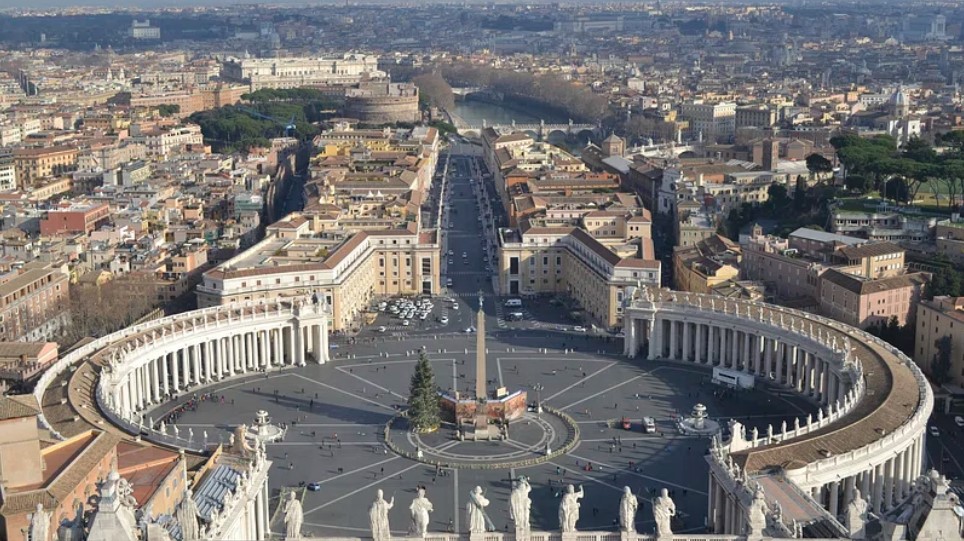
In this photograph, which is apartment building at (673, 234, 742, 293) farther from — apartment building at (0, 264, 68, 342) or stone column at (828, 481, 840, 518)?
apartment building at (0, 264, 68, 342)

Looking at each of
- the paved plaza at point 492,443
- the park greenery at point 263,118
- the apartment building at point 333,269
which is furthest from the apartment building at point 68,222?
the park greenery at point 263,118

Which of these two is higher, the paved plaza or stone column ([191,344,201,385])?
stone column ([191,344,201,385])

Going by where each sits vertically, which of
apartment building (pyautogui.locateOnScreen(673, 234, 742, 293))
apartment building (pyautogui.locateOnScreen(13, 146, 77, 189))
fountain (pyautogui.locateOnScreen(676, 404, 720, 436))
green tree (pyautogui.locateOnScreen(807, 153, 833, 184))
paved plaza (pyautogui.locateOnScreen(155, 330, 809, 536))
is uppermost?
green tree (pyautogui.locateOnScreen(807, 153, 833, 184))

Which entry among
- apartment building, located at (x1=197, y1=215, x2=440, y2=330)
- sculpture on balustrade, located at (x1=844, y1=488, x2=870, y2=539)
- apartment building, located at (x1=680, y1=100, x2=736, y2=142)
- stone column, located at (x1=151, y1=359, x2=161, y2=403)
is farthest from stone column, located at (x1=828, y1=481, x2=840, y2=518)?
apartment building, located at (x1=680, y1=100, x2=736, y2=142)

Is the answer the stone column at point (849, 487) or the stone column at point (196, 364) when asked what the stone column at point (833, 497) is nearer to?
the stone column at point (849, 487)

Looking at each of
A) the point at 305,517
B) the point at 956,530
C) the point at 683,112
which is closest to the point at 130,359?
the point at 305,517

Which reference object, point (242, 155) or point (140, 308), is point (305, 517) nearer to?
point (140, 308)
